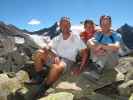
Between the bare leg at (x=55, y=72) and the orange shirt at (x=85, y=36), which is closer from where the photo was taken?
the bare leg at (x=55, y=72)

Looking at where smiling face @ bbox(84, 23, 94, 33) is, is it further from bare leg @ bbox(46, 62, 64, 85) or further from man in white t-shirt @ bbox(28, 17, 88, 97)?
bare leg @ bbox(46, 62, 64, 85)

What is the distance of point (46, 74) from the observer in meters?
14.8

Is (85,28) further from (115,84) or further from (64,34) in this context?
(115,84)

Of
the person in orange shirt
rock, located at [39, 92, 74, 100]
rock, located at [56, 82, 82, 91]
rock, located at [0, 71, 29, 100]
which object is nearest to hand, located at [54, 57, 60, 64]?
rock, located at [56, 82, 82, 91]

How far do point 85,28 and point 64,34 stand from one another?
104 cm

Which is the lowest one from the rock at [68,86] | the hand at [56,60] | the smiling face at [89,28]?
the rock at [68,86]

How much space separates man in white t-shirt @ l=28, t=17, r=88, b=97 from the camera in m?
14.4

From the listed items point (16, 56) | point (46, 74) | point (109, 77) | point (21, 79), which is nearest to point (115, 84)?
point (109, 77)

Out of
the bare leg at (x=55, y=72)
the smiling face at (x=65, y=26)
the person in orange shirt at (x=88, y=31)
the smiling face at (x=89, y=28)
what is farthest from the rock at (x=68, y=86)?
the smiling face at (x=89, y=28)

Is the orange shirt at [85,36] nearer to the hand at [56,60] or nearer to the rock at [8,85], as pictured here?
the hand at [56,60]

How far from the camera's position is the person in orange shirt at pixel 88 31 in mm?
15534

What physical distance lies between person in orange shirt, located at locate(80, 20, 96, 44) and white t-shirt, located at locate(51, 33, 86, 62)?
694mm

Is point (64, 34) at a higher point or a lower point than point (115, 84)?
higher

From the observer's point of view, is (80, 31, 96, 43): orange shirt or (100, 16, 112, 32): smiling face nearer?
(100, 16, 112, 32): smiling face
